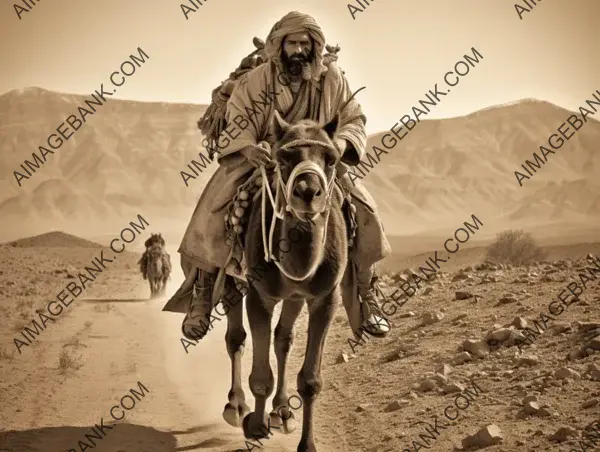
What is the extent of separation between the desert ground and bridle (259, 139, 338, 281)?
2.26 metres

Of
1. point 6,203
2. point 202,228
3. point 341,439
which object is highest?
point 6,203

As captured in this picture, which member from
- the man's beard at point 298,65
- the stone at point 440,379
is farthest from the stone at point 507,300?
the man's beard at point 298,65

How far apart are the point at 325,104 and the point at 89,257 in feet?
112

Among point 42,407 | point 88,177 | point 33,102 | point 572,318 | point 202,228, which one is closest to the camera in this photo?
point 202,228

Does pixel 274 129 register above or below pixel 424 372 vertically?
above

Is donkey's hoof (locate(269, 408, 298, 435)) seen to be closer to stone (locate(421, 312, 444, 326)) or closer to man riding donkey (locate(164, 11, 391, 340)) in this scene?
man riding donkey (locate(164, 11, 391, 340))

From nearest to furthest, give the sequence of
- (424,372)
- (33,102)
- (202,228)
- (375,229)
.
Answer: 1. (375,229)
2. (202,228)
3. (424,372)
4. (33,102)

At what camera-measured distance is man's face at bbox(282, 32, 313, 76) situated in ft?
22.7

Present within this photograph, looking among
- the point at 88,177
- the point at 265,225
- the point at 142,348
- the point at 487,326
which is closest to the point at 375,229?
the point at 265,225

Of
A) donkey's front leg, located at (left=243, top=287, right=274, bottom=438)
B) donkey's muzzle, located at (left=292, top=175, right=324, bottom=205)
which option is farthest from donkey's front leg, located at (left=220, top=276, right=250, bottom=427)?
donkey's muzzle, located at (left=292, top=175, right=324, bottom=205)

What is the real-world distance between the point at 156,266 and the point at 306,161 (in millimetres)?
16506

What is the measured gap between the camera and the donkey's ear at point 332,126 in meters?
6.04

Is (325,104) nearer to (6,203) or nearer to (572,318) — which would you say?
(572,318)

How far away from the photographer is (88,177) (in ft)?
310
